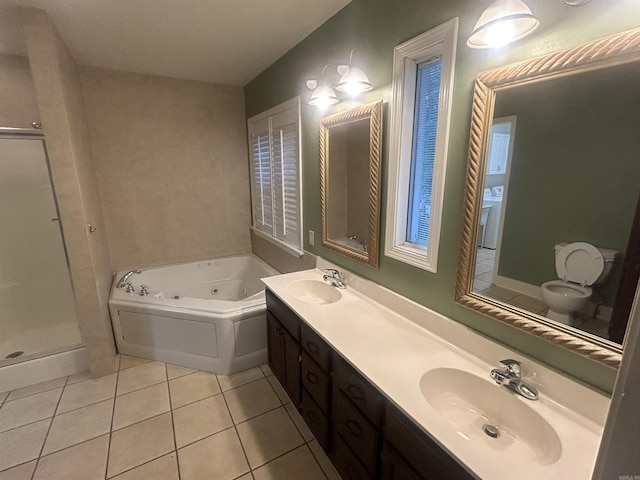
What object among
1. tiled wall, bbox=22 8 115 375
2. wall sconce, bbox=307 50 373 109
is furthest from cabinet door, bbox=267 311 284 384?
wall sconce, bbox=307 50 373 109

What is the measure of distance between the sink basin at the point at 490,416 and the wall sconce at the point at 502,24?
1143mm

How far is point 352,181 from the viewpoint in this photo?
1816mm

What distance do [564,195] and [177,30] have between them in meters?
2.34

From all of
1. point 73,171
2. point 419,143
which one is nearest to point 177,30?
point 73,171

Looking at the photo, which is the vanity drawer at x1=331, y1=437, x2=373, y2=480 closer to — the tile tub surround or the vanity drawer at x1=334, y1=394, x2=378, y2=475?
the vanity drawer at x1=334, y1=394, x2=378, y2=475

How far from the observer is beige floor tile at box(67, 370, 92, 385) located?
7.27 ft

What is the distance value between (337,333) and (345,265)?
661 mm

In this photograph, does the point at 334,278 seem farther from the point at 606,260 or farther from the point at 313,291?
the point at 606,260

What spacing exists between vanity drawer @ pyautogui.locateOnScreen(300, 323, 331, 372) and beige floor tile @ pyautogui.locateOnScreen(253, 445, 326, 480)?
23.4 inches

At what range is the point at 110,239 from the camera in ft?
9.75

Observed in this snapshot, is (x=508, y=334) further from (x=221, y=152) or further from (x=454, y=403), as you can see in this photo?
(x=221, y=152)

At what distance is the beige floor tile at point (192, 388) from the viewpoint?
6.65 feet

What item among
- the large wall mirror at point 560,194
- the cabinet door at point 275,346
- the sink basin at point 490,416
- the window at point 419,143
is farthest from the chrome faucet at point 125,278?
the large wall mirror at point 560,194

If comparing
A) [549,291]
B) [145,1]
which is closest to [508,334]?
[549,291]
